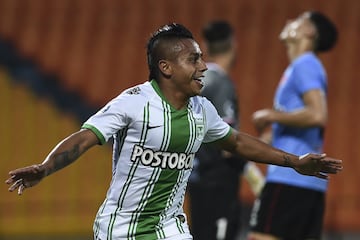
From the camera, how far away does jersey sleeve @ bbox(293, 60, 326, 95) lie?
5.52 meters

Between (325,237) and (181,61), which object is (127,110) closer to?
(181,61)

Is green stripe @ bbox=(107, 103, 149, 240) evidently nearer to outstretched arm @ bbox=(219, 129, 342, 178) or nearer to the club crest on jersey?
the club crest on jersey

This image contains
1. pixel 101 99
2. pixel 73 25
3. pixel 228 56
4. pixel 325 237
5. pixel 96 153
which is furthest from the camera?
pixel 73 25

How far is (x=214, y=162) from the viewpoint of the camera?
5.99 meters

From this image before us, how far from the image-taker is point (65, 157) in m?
3.66

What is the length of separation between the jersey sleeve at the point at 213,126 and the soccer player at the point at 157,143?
10 cm

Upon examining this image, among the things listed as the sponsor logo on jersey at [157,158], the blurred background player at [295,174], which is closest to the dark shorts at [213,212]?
the blurred background player at [295,174]

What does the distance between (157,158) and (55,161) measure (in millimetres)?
504

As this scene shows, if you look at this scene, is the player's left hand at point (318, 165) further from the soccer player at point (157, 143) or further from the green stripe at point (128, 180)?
the green stripe at point (128, 180)

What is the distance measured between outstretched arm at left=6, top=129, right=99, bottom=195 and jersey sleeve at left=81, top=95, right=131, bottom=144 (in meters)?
0.03

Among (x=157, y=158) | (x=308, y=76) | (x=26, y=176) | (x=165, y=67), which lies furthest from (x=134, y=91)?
(x=308, y=76)

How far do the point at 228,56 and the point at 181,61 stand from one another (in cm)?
234

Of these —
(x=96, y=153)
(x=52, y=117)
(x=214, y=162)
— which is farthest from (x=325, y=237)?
(x=214, y=162)

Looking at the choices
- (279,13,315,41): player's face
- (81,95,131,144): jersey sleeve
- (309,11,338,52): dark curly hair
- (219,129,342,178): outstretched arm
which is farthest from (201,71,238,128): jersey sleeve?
(81,95,131,144): jersey sleeve
